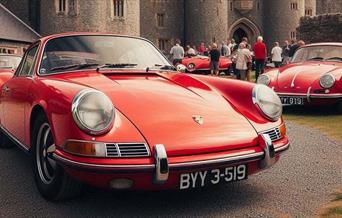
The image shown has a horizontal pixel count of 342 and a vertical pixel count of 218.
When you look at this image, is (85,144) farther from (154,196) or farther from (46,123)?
(154,196)

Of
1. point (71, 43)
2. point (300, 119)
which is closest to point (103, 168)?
point (71, 43)

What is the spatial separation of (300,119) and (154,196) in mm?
5245

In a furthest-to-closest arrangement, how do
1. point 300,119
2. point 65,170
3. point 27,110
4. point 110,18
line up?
point 110,18 → point 300,119 → point 27,110 → point 65,170

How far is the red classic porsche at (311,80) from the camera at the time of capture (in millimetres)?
8117

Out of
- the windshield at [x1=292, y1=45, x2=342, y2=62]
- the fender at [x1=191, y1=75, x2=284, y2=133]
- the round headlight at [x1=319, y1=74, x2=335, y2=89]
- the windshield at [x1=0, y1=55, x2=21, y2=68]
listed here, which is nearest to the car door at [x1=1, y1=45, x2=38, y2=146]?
the fender at [x1=191, y1=75, x2=284, y2=133]

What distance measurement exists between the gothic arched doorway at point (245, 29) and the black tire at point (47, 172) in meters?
43.6

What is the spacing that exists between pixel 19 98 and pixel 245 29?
44547 mm

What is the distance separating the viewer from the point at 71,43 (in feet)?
14.8

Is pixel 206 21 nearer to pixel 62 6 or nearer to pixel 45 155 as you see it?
pixel 62 6

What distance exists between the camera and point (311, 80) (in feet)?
27.3

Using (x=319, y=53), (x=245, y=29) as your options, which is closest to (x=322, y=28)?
(x=319, y=53)

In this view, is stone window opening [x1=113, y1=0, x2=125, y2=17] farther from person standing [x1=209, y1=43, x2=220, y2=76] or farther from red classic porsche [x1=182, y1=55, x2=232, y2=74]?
person standing [x1=209, y1=43, x2=220, y2=76]

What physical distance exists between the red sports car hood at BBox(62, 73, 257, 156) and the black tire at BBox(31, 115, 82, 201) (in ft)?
1.70

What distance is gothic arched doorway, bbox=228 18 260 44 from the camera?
152 ft
